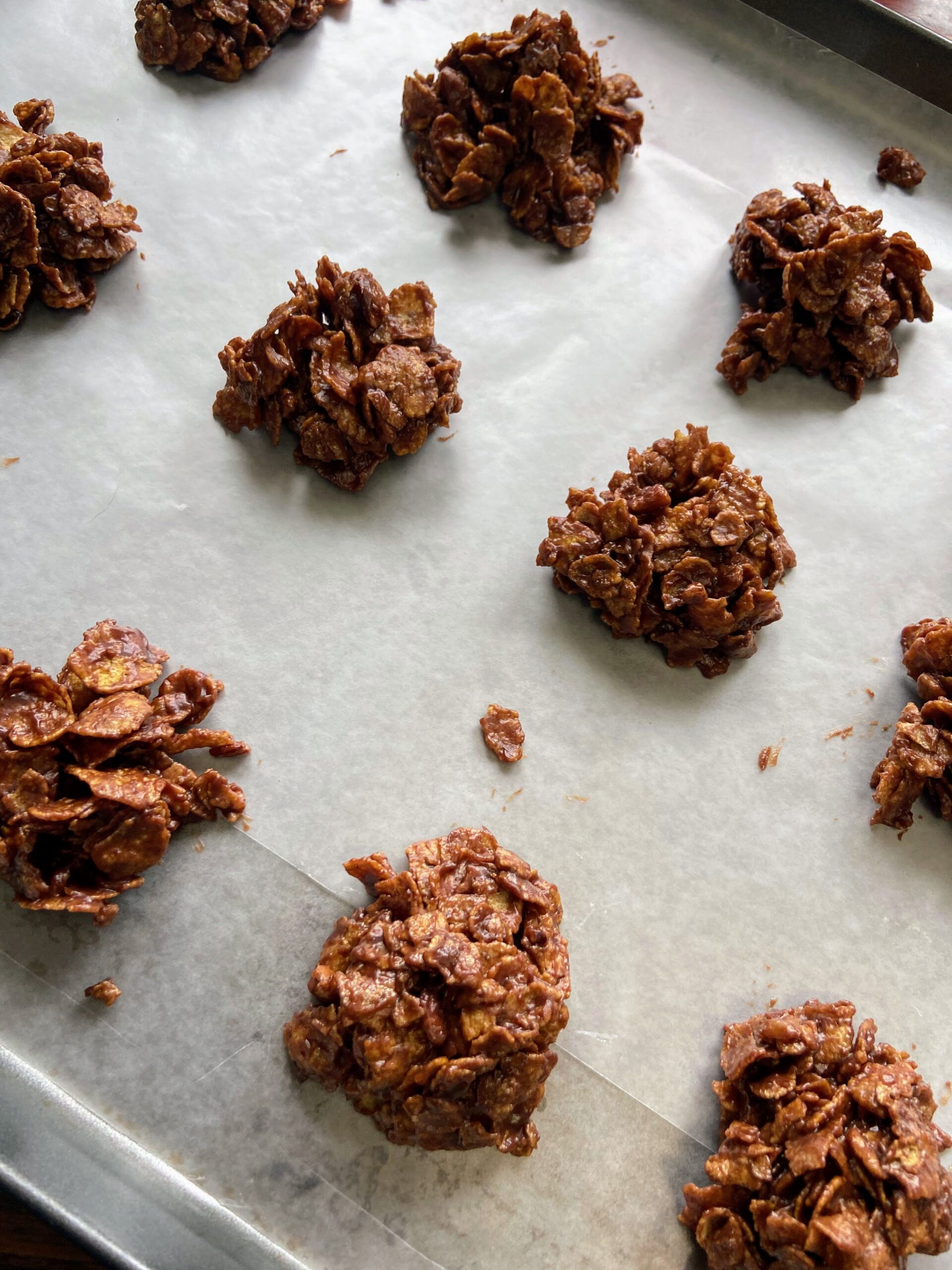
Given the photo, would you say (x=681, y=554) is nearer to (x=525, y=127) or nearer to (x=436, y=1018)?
(x=436, y=1018)

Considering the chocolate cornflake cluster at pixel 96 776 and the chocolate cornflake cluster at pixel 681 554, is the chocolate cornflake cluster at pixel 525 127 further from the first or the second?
the chocolate cornflake cluster at pixel 96 776

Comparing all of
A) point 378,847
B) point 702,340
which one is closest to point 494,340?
point 702,340

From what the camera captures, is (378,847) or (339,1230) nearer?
(339,1230)

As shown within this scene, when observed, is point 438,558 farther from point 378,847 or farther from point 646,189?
point 646,189

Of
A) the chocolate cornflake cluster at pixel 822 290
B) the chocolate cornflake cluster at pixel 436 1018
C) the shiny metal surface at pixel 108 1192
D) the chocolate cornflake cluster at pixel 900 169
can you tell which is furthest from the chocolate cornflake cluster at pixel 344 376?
the chocolate cornflake cluster at pixel 900 169

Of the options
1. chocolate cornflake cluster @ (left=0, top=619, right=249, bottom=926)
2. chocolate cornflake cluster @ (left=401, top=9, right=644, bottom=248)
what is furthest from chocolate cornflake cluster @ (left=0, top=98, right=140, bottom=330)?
chocolate cornflake cluster @ (left=0, top=619, right=249, bottom=926)

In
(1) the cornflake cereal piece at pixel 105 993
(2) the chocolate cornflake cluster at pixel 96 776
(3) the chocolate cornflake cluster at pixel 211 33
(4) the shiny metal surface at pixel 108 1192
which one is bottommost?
(4) the shiny metal surface at pixel 108 1192
